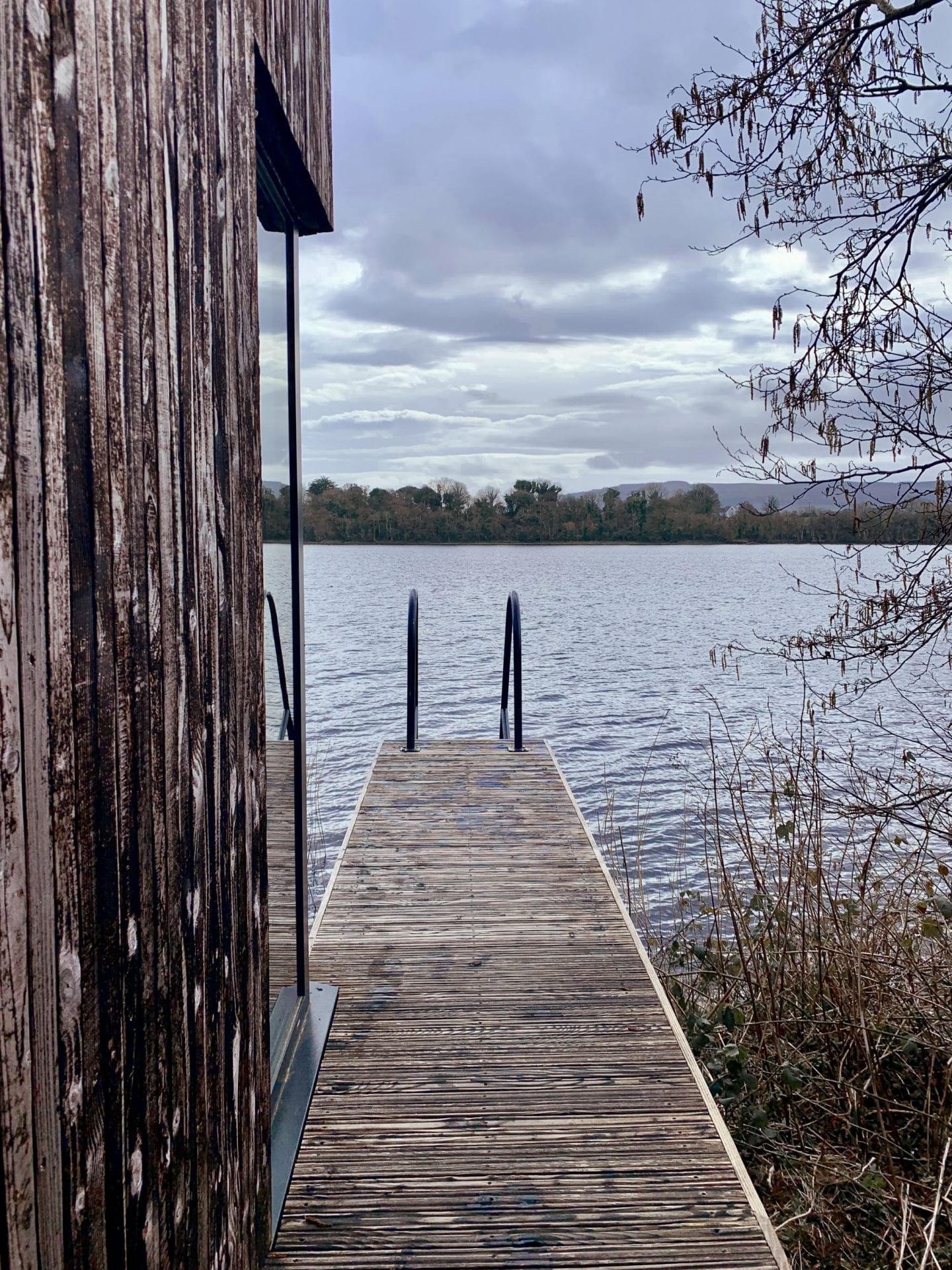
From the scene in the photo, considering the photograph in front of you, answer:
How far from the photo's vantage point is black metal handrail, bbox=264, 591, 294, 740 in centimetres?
231

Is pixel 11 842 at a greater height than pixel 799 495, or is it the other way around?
pixel 799 495

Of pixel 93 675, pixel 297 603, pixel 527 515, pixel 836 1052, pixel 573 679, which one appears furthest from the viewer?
pixel 527 515

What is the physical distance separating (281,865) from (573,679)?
39.1ft

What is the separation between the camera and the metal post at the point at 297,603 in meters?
2.66

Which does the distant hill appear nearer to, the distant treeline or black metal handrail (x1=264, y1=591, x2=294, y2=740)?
black metal handrail (x1=264, y1=591, x2=294, y2=740)

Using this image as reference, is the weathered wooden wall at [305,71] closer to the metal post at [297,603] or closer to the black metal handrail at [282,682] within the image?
the metal post at [297,603]

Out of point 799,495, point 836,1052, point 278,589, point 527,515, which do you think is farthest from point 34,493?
point 527,515

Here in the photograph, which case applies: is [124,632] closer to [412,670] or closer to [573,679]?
[412,670]

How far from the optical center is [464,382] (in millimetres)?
60562

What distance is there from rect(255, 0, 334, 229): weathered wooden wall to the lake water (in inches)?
38.1

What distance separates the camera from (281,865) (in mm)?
2469

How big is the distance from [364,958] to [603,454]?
46629 mm

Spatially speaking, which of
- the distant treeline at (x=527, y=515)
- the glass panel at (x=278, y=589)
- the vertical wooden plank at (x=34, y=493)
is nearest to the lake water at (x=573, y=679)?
the glass panel at (x=278, y=589)

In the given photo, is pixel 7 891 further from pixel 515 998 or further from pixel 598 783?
pixel 598 783
